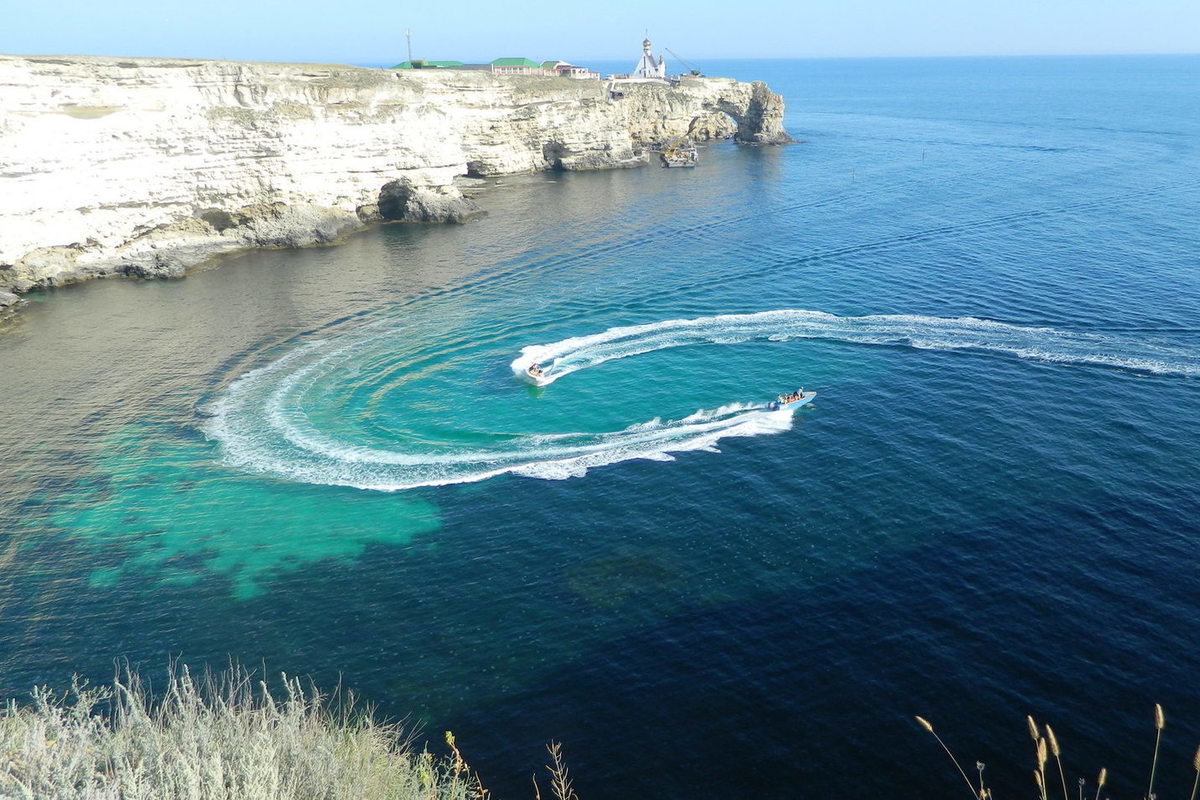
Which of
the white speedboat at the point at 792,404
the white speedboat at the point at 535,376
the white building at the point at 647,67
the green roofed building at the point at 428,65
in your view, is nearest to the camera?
the white speedboat at the point at 792,404

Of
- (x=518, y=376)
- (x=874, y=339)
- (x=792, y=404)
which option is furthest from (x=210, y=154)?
(x=874, y=339)

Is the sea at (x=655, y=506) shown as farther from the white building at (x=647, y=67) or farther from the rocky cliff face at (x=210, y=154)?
the white building at (x=647, y=67)

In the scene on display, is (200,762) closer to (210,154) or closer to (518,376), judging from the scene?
(518,376)

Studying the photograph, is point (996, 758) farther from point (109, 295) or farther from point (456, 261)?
point (109, 295)

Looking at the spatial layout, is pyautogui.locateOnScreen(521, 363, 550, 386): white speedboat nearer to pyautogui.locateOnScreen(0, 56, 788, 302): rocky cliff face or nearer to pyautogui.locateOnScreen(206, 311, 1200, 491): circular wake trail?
pyautogui.locateOnScreen(206, 311, 1200, 491): circular wake trail

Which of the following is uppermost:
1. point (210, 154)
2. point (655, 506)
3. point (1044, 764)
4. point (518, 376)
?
point (210, 154)

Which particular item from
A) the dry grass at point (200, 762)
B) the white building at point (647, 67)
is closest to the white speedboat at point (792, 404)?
the dry grass at point (200, 762)

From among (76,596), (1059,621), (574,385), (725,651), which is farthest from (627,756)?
(574,385)
